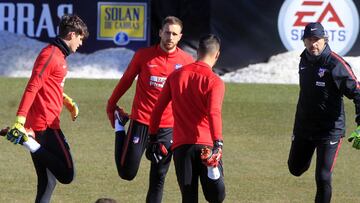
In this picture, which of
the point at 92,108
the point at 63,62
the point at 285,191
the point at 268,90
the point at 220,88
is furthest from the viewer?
the point at 268,90

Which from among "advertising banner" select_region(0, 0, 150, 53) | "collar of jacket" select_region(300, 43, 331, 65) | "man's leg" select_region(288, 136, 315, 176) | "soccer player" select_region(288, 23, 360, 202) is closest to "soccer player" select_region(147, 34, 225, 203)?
"soccer player" select_region(288, 23, 360, 202)

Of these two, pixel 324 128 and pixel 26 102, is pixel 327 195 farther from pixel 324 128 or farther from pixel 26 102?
pixel 26 102

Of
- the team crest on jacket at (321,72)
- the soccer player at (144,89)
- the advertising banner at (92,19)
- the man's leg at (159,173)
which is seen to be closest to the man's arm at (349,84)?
the team crest on jacket at (321,72)

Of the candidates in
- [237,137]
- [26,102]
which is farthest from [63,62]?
[237,137]

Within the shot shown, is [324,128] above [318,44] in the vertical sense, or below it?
below

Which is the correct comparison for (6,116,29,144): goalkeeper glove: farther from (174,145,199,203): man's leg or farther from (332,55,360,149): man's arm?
(332,55,360,149): man's arm

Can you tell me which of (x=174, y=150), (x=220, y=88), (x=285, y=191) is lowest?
(x=285, y=191)

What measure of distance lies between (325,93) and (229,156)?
428cm

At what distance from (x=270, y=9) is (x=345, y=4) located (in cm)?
150

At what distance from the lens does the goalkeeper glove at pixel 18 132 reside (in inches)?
374

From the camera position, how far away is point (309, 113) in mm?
10898

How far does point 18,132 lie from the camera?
952 cm

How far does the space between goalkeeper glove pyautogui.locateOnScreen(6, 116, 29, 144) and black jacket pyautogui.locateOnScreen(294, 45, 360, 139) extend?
302cm

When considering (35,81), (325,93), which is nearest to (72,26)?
(35,81)
